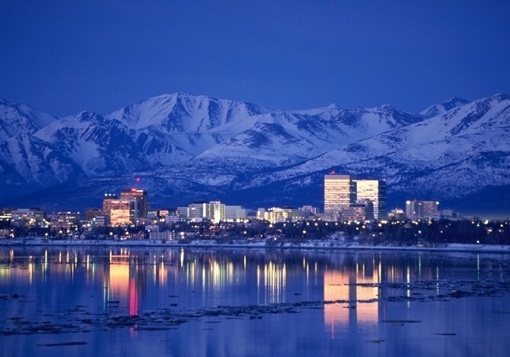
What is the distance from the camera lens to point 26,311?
1689 inches

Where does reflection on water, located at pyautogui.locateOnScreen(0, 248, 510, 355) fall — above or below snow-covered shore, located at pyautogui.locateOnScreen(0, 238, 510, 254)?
below

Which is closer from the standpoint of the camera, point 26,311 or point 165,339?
point 165,339

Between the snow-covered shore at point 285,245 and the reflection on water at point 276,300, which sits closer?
the reflection on water at point 276,300

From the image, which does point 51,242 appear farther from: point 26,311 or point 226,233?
point 26,311

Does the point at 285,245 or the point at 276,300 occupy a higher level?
the point at 285,245

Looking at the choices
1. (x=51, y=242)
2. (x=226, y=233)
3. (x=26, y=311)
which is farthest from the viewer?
(x=226, y=233)

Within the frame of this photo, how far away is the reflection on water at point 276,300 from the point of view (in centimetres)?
3697

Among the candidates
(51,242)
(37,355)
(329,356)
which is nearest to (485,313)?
(329,356)

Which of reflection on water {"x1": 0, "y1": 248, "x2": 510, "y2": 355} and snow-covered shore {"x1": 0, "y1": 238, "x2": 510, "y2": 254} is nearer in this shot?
reflection on water {"x1": 0, "y1": 248, "x2": 510, "y2": 355}

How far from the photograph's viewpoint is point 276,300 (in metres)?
49.0

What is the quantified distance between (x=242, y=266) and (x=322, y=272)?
379 inches

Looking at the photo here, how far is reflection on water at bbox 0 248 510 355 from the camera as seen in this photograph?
3697 cm

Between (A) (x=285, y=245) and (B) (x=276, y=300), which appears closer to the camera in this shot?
(B) (x=276, y=300)

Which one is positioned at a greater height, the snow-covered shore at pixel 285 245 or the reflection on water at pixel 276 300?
the snow-covered shore at pixel 285 245
